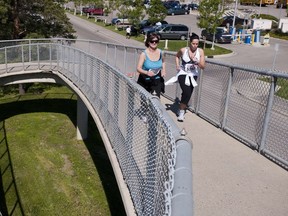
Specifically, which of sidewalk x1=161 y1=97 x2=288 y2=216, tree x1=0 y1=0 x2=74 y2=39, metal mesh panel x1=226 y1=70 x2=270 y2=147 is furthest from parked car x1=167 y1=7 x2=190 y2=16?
sidewalk x1=161 y1=97 x2=288 y2=216

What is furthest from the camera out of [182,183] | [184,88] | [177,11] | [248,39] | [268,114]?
[177,11]

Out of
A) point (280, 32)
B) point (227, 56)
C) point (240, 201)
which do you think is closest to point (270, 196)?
point (240, 201)

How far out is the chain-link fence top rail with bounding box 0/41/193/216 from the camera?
3.02 metres

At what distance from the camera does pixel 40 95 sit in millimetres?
31203

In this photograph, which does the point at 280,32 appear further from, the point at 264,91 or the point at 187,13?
the point at 264,91

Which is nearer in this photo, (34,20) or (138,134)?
(138,134)

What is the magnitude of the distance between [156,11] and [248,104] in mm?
39405

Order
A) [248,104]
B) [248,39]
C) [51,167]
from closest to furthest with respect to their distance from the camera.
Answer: [248,104] < [51,167] < [248,39]

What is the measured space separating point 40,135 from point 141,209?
19661 mm

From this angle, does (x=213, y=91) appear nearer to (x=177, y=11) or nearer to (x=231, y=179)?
(x=231, y=179)

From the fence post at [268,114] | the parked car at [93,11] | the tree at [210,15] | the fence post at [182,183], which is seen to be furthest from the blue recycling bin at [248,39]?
the fence post at [182,183]

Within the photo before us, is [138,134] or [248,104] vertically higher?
[248,104]

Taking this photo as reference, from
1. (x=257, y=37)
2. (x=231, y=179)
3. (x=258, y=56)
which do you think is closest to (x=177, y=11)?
(x=257, y=37)

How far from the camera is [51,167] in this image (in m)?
19.3
